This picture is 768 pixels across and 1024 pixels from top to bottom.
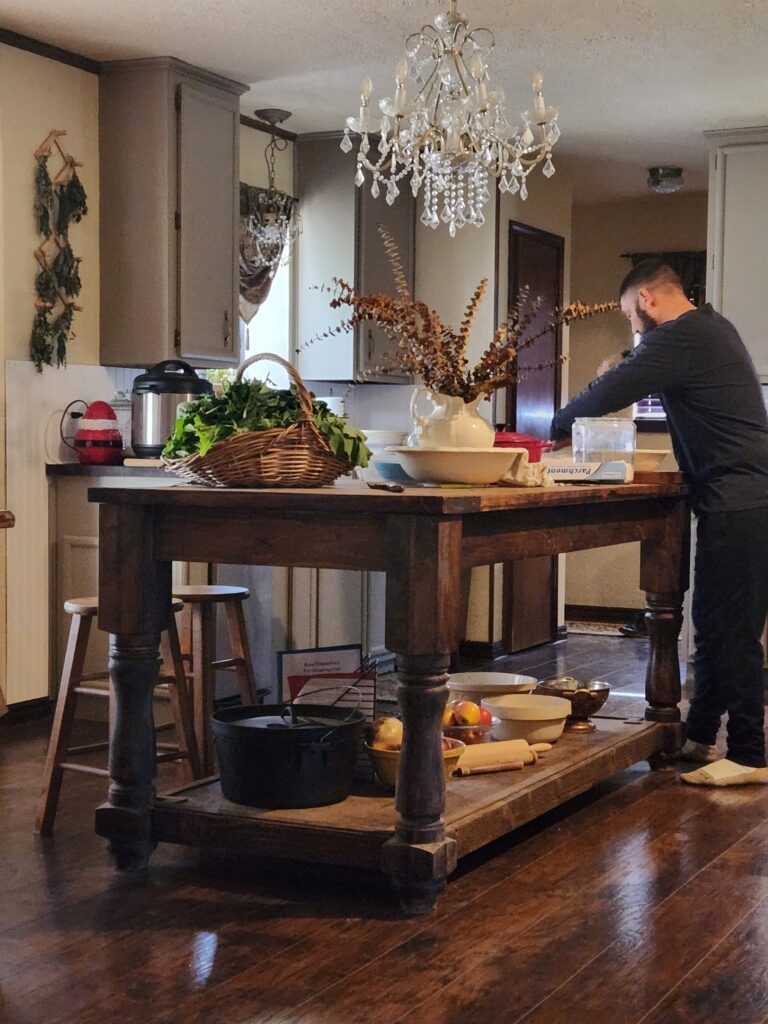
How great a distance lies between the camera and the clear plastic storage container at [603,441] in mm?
4023

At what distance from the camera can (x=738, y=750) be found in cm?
424

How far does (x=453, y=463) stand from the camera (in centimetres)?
335

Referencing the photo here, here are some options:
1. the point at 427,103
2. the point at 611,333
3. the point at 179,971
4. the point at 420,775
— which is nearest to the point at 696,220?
the point at 611,333

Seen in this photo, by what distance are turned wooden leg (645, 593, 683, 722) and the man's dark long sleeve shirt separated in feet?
1.19

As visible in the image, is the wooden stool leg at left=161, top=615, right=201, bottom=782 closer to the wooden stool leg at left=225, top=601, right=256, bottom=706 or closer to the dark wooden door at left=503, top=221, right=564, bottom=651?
the wooden stool leg at left=225, top=601, right=256, bottom=706

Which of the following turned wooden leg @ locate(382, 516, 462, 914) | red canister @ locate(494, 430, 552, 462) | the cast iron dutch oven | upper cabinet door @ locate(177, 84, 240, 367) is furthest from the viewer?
upper cabinet door @ locate(177, 84, 240, 367)

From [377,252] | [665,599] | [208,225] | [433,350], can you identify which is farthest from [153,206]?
[665,599]

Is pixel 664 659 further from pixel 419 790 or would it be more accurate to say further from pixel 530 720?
pixel 419 790

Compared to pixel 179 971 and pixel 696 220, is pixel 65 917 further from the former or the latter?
pixel 696 220

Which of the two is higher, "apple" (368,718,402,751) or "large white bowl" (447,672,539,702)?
"apple" (368,718,402,751)

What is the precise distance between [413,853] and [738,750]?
5.46 ft

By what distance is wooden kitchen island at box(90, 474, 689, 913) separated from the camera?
2918 millimetres

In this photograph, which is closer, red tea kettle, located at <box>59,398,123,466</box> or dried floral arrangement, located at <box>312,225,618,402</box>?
dried floral arrangement, located at <box>312,225,618,402</box>

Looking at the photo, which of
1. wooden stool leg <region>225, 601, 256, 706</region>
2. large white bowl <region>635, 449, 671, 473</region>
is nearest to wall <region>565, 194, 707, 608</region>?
large white bowl <region>635, 449, 671, 473</region>
